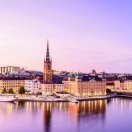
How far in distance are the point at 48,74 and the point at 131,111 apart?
21.5 ft

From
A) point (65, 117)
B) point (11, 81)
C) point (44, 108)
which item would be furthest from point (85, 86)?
point (65, 117)

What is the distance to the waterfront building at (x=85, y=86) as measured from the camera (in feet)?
57.8

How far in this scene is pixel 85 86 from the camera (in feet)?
58.6

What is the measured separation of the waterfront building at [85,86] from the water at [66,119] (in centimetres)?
465

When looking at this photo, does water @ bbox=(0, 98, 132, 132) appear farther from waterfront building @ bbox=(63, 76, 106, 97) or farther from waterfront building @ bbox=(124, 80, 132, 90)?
waterfront building @ bbox=(124, 80, 132, 90)

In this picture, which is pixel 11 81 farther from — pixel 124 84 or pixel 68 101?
pixel 124 84

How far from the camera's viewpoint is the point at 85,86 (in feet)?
58.6

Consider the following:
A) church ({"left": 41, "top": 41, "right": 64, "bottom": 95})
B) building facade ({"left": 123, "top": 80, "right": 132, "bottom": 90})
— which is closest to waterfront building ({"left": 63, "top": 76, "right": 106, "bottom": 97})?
church ({"left": 41, "top": 41, "right": 64, "bottom": 95})

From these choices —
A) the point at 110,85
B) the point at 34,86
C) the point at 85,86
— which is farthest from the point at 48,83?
the point at 110,85

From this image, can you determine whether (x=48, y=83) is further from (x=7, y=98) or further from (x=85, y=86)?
(x=7, y=98)

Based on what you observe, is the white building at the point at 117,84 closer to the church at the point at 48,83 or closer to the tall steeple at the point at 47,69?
the church at the point at 48,83

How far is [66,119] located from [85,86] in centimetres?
755

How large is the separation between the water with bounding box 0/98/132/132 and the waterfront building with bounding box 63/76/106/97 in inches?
183

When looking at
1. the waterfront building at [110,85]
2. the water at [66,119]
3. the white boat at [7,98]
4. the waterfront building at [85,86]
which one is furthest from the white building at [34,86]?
the water at [66,119]
